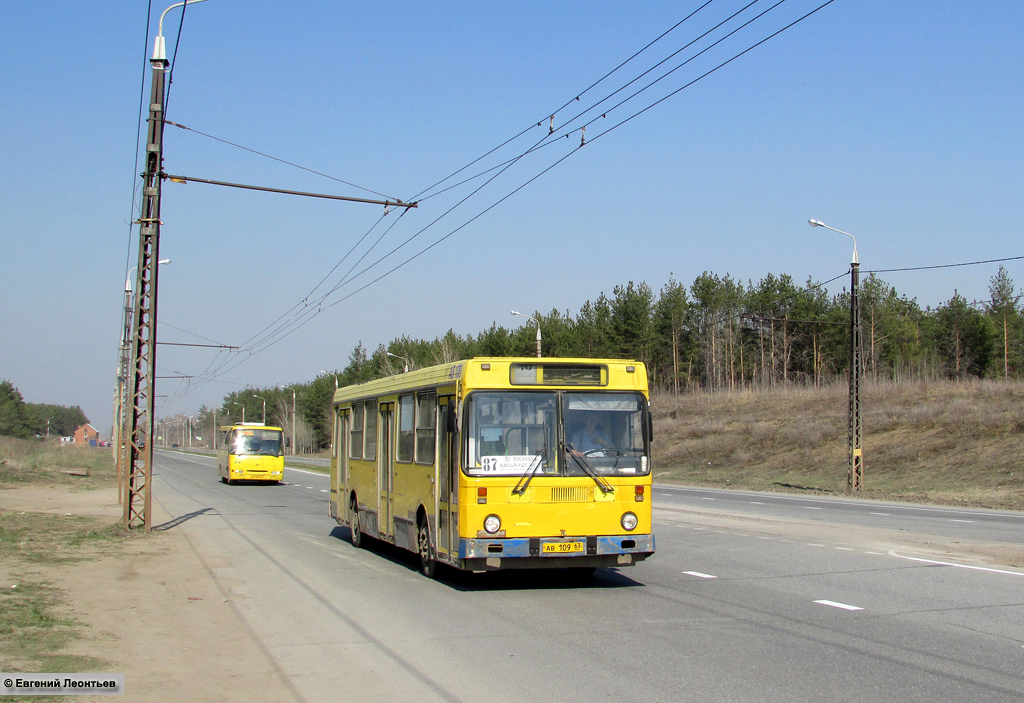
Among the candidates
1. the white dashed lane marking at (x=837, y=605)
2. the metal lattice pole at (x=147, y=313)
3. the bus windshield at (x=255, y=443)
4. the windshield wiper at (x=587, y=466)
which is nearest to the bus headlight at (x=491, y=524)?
the windshield wiper at (x=587, y=466)

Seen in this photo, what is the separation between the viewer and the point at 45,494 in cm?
3041

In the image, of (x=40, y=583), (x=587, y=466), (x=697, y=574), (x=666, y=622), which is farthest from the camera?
(x=697, y=574)

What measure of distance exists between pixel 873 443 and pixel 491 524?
35155mm

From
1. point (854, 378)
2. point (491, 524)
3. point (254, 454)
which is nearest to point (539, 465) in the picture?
point (491, 524)

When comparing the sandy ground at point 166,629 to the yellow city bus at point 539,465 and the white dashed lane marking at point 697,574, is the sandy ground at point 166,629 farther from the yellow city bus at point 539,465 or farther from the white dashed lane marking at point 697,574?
the white dashed lane marking at point 697,574

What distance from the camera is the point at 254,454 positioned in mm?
40781

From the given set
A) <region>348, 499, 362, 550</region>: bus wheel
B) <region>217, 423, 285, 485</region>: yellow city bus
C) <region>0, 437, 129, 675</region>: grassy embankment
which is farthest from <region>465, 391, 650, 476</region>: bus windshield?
<region>217, 423, 285, 485</region>: yellow city bus

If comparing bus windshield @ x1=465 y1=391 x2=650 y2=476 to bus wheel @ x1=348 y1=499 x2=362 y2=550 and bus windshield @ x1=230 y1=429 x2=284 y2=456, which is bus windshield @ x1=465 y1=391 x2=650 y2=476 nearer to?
bus wheel @ x1=348 y1=499 x2=362 y2=550

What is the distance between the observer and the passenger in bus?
36.1ft

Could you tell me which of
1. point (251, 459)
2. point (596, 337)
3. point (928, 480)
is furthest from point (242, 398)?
point (928, 480)

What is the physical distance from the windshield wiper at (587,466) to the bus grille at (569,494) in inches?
4.6

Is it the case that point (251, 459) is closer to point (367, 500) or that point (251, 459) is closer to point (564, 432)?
point (367, 500)

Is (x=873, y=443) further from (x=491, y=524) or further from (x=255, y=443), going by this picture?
(x=491, y=524)

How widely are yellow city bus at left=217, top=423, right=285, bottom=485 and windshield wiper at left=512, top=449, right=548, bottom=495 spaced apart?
102 ft
